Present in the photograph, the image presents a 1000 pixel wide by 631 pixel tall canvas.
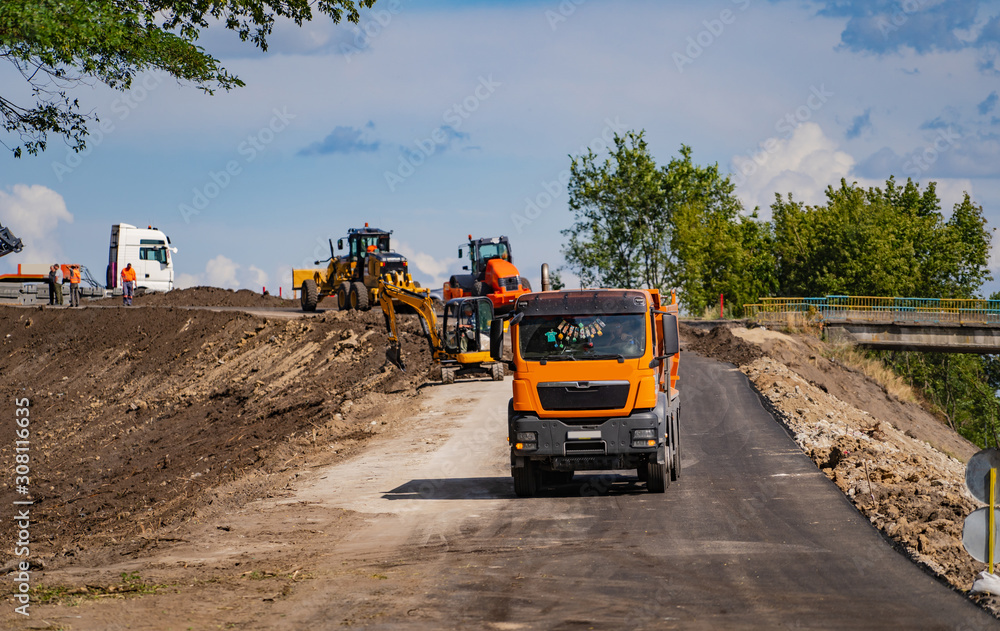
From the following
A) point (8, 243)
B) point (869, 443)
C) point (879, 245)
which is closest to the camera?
point (869, 443)

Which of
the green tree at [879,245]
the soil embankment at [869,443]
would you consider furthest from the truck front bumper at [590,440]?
the green tree at [879,245]

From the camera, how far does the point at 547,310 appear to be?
12867 mm

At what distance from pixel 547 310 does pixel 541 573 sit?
460 centimetres

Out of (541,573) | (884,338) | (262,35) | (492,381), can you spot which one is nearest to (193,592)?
(541,573)

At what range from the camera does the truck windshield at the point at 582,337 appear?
1273cm

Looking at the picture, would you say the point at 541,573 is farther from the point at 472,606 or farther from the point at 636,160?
the point at 636,160

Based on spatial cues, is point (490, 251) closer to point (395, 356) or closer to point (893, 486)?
point (395, 356)

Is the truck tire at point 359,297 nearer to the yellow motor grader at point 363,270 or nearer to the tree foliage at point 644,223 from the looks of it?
the yellow motor grader at point 363,270

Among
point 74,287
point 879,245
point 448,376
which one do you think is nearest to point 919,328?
point 879,245

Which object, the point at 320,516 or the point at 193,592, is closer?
the point at 193,592

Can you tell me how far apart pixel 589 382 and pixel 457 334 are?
471 inches

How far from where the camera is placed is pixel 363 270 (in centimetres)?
3497

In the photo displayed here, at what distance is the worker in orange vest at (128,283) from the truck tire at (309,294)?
8.75m

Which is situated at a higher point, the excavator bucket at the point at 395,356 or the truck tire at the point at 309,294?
the truck tire at the point at 309,294
